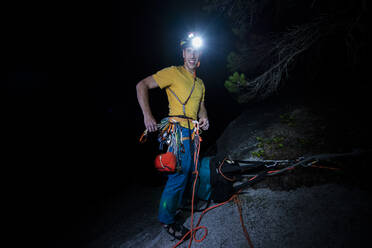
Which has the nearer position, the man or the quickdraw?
Result: the man

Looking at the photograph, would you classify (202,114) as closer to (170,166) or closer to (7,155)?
(170,166)

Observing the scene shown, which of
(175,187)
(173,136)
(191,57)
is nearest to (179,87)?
(191,57)

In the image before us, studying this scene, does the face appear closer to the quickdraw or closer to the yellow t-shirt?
the yellow t-shirt

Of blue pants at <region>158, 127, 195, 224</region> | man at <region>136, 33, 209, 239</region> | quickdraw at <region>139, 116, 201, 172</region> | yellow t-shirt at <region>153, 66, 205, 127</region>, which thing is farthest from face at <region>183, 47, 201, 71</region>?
blue pants at <region>158, 127, 195, 224</region>

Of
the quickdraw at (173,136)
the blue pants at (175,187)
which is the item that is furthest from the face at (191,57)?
the blue pants at (175,187)

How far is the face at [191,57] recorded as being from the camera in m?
2.02

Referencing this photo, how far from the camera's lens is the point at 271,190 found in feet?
5.97

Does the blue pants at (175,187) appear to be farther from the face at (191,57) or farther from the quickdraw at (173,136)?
the face at (191,57)

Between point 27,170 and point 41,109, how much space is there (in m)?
2.23

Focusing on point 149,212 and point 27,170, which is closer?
point 149,212

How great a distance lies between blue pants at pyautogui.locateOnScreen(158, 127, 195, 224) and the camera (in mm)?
1716

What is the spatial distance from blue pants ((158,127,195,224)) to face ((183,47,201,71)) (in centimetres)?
99

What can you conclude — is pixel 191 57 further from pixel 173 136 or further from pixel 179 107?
pixel 173 136

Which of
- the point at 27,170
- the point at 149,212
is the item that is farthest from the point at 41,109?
the point at 149,212
